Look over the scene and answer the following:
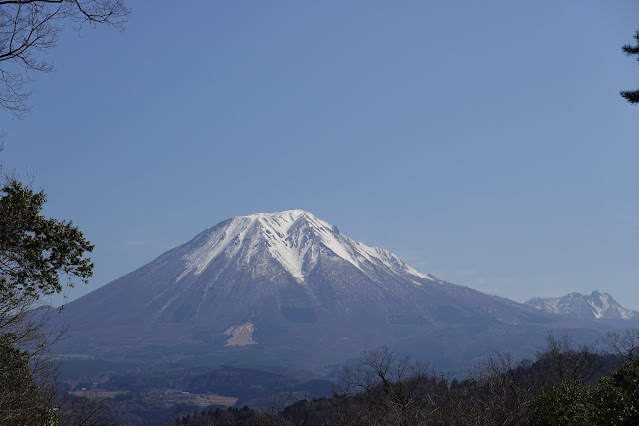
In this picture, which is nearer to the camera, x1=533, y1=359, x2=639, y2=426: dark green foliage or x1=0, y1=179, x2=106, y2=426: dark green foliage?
x1=0, y1=179, x2=106, y2=426: dark green foliage

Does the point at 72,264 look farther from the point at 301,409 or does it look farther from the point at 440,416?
the point at 301,409

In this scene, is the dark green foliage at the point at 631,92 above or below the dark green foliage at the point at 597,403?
above

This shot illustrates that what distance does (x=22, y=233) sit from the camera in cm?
1542

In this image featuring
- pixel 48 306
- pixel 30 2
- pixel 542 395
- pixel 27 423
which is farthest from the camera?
pixel 542 395

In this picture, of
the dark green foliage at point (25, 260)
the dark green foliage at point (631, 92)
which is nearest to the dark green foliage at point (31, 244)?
the dark green foliage at point (25, 260)

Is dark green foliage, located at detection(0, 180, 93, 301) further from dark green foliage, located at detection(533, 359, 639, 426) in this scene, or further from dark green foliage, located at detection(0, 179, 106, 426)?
dark green foliage, located at detection(533, 359, 639, 426)

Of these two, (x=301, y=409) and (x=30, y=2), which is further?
(x=301, y=409)

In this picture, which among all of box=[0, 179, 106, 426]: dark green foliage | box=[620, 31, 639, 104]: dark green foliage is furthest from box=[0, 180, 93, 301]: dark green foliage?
box=[620, 31, 639, 104]: dark green foliage

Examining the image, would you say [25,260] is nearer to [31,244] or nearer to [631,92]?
[31,244]

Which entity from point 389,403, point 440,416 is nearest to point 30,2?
point 389,403

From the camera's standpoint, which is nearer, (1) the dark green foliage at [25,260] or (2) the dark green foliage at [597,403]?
(1) the dark green foliage at [25,260]

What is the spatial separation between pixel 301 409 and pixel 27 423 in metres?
83.1

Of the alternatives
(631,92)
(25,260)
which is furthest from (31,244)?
(631,92)

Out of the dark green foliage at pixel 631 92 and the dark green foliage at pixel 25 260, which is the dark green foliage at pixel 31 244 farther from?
the dark green foliage at pixel 631 92
